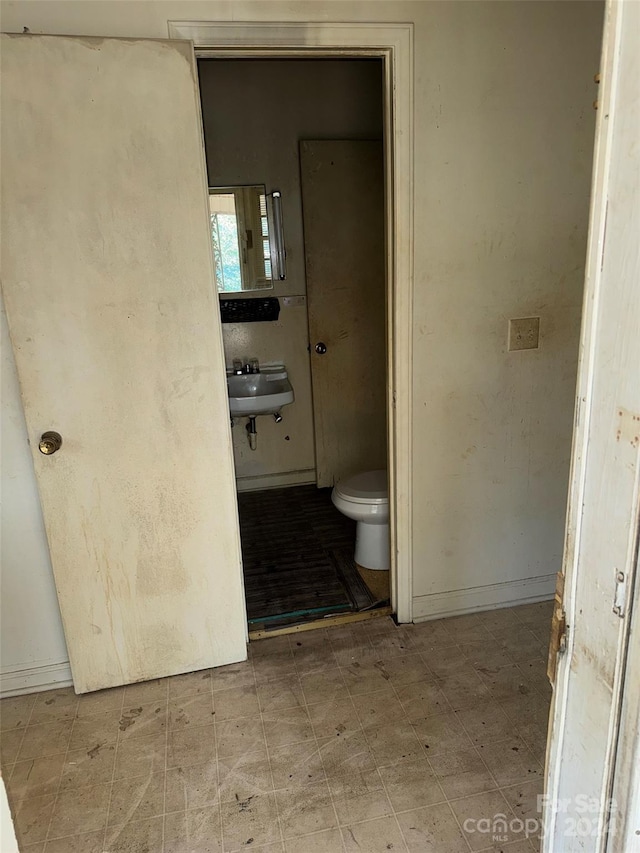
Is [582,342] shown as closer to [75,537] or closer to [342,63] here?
[75,537]

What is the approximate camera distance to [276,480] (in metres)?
3.72

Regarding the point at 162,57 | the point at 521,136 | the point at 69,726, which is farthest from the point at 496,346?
the point at 69,726

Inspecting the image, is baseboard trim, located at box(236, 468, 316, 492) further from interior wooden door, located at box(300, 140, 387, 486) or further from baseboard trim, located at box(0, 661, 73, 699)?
baseboard trim, located at box(0, 661, 73, 699)

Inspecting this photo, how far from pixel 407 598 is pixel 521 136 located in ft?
5.75

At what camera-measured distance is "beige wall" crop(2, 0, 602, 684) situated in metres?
1.83

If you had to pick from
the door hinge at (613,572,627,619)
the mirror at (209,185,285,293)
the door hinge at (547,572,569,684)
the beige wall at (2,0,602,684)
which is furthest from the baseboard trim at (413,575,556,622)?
the mirror at (209,185,285,293)

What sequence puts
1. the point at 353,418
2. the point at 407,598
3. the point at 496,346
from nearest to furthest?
the point at 496,346
the point at 407,598
the point at 353,418

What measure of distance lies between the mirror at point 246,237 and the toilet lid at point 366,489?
134cm

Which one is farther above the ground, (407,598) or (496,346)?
(496,346)

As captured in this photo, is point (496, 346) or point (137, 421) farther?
point (496, 346)

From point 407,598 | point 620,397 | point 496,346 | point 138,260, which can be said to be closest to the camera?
point 620,397

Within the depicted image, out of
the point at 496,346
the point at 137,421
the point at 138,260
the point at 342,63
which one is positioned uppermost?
the point at 342,63

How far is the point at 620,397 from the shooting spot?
2.11 ft

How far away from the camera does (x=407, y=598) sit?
231 centimetres
